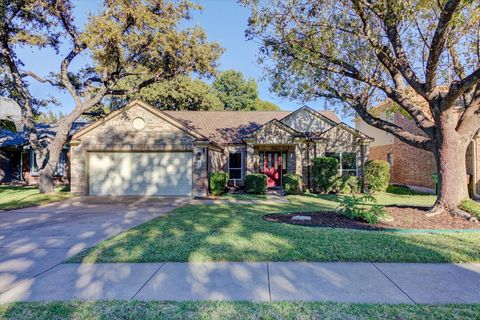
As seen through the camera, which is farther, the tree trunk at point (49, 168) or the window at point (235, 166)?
the window at point (235, 166)

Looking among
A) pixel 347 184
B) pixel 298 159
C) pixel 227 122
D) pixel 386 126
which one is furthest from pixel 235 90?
pixel 386 126

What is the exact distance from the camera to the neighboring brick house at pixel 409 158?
14109 mm

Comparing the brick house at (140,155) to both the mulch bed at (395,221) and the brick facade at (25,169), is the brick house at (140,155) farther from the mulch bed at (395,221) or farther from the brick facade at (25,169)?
the brick facade at (25,169)

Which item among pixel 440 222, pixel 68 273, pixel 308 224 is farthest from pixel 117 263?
pixel 440 222

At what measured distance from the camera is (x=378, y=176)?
16.8 metres

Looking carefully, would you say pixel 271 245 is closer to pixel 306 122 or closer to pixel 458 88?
pixel 458 88

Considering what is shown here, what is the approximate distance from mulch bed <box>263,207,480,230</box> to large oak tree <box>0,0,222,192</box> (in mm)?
10052

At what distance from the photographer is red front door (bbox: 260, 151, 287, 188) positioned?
62.4 ft

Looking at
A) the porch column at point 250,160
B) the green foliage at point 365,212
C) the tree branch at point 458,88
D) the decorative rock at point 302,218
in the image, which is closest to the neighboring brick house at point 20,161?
the porch column at point 250,160

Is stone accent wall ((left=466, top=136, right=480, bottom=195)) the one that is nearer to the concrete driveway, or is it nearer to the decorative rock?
the decorative rock

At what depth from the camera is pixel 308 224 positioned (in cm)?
777

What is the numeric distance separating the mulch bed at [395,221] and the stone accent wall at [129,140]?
7262 mm

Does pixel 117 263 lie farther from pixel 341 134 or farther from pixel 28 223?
pixel 341 134

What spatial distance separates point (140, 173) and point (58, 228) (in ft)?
24.3
